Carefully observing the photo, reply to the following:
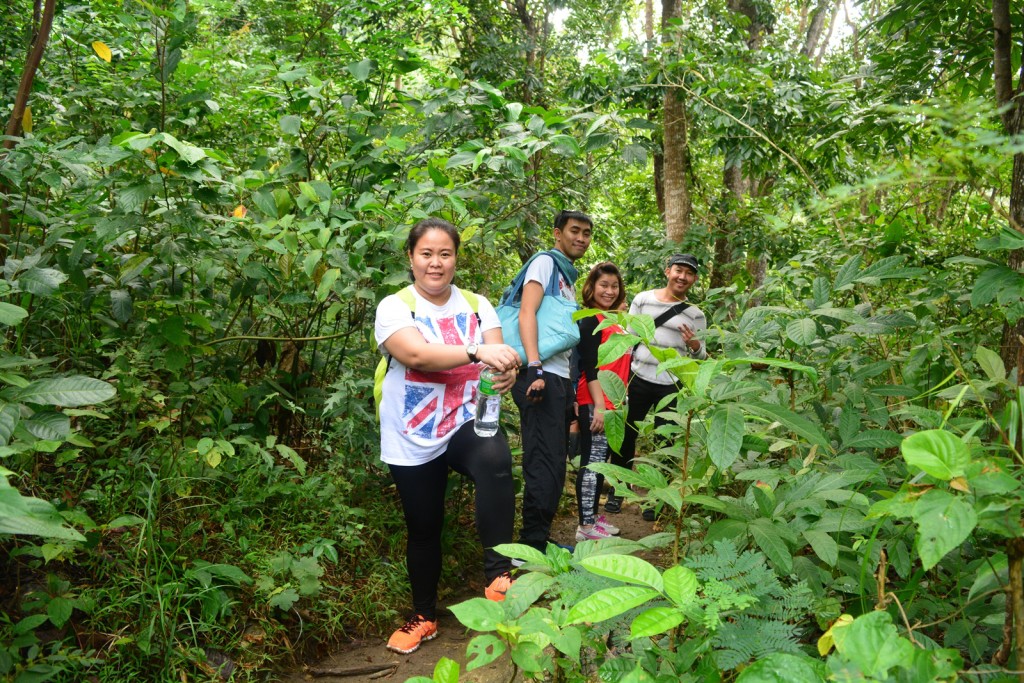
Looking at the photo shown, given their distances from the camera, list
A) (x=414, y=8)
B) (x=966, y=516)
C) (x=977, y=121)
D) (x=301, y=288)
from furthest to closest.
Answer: (x=414, y=8), (x=301, y=288), (x=977, y=121), (x=966, y=516)

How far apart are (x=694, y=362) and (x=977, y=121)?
85 centimetres

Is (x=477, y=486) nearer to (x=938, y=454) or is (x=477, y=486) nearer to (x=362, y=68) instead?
(x=938, y=454)

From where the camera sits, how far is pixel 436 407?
314 centimetres

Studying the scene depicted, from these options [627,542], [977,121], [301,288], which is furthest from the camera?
[301,288]

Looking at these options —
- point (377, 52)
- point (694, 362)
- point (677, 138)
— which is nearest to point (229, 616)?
point (694, 362)

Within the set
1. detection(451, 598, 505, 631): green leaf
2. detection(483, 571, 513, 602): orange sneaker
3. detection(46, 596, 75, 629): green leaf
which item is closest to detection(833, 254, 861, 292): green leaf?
detection(451, 598, 505, 631): green leaf

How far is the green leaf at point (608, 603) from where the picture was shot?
53.2 inches

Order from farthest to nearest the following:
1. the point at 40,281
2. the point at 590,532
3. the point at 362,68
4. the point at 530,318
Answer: the point at 590,532 < the point at 362,68 < the point at 530,318 < the point at 40,281

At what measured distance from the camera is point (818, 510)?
2033 mm

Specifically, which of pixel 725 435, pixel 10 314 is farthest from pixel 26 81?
pixel 725 435

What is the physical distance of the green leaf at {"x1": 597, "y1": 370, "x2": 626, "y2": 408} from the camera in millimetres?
2303

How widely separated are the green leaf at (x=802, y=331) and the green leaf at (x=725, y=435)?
91cm

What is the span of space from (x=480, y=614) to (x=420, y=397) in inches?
59.5

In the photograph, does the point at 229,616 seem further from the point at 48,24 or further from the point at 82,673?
the point at 48,24
